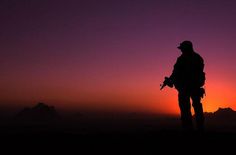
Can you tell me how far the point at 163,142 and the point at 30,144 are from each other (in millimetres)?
5042

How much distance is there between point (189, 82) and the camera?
1238 centimetres

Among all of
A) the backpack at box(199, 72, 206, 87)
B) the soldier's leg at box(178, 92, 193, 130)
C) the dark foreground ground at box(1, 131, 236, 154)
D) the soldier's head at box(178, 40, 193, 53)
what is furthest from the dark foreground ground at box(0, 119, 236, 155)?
the soldier's head at box(178, 40, 193, 53)

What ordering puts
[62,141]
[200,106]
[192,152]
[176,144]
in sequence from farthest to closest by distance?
[200,106], [62,141], [176,144], [192,152]

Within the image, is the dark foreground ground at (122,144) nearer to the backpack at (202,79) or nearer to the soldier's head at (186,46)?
the backpack at (202,79)

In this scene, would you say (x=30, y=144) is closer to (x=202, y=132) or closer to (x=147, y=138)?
(x=147, y=138)

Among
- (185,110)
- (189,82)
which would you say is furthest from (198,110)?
(189,82)

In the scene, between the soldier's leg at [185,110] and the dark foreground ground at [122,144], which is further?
the soldier's leg at [185,110]

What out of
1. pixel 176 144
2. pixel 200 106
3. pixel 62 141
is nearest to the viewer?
pixel 176 144

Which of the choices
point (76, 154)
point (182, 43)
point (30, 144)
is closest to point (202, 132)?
point (182, 43)

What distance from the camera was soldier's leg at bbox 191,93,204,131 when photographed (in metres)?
12.3

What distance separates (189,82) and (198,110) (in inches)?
49.4

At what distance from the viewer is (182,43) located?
41.4 feet

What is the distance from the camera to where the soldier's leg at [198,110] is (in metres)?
12.3

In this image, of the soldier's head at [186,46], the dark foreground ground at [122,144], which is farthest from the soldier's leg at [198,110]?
the soldier's head at [186,46]
